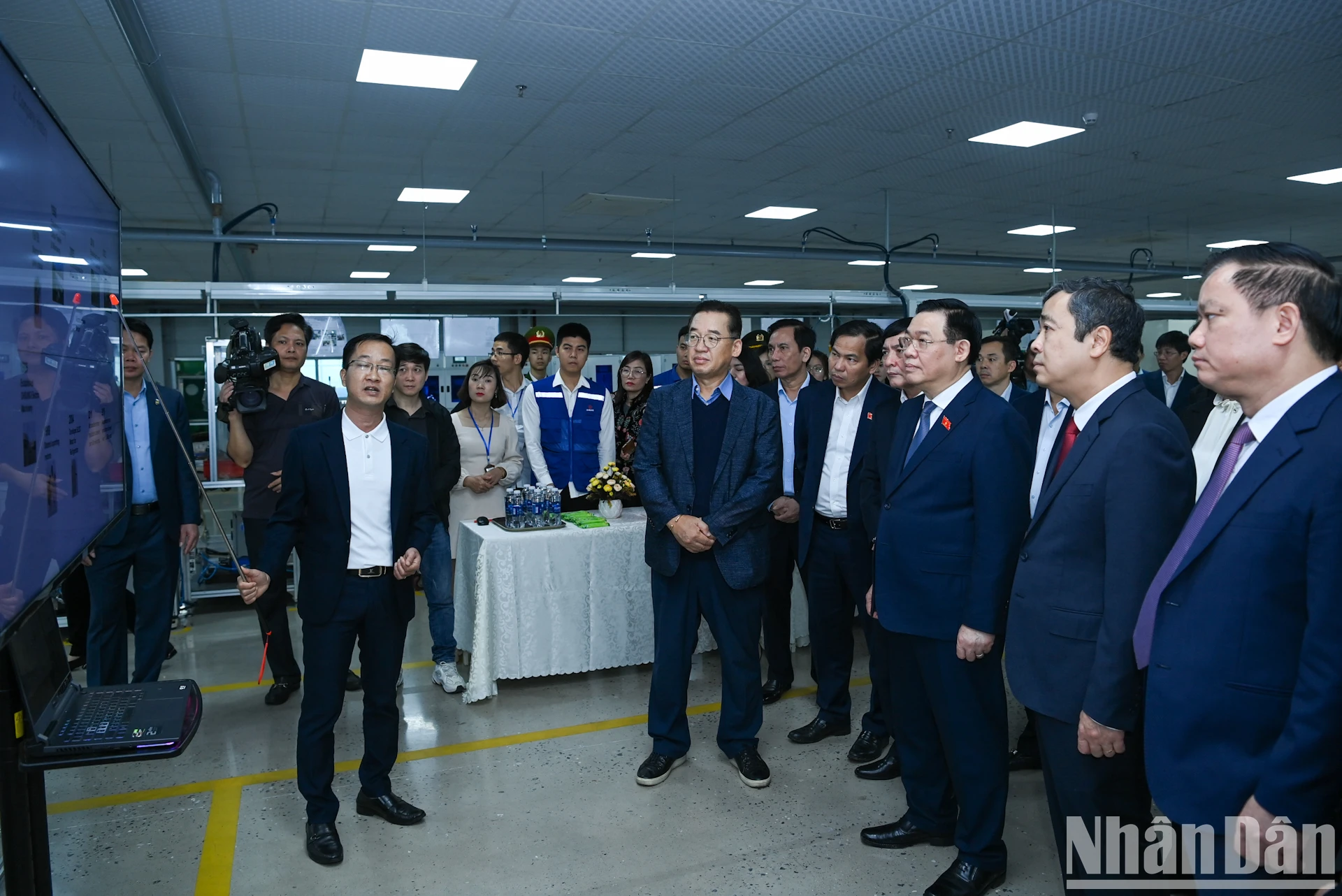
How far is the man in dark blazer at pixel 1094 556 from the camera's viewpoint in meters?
1.80

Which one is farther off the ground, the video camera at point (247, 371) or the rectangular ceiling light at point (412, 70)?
the rectangular ceiling light at point (412, 70)

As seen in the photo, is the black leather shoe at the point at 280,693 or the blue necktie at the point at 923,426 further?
the black leather shoe at the point at 280,693

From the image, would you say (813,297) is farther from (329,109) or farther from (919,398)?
(919,398)

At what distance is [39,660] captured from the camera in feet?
5.35

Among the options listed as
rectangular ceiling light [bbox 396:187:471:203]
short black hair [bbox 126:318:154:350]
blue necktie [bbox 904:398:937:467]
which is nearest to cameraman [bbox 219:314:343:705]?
short black hair [bbox 126:318:154:350]

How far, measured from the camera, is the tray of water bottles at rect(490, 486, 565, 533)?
4.03m

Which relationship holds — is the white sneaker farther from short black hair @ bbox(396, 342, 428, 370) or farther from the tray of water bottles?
short black hair @ bbox(396, 342, 428, 370)

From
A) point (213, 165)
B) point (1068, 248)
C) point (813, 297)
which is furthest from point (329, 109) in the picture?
point (1068, 248)

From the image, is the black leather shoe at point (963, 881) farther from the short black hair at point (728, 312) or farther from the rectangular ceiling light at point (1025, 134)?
the rectangular ceiling light at point (1025, 134)

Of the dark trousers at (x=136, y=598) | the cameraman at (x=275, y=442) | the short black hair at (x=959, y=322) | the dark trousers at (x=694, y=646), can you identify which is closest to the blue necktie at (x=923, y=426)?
the short black hair at (x=959, y=322)

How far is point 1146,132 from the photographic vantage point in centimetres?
633

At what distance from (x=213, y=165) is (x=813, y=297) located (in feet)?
15.9

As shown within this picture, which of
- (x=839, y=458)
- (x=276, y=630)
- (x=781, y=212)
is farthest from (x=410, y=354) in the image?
(x=781, y=212)

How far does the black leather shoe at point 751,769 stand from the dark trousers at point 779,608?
824 mm
